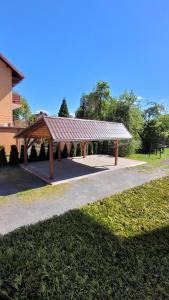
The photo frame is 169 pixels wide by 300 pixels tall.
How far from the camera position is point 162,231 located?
414 cm

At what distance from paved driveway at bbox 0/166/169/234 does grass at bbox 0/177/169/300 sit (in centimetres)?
58

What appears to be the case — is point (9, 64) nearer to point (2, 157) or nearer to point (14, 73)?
point (14, 73)

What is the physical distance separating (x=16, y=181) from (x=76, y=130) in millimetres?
3712

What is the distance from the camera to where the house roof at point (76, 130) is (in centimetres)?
796

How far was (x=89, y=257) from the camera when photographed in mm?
3119

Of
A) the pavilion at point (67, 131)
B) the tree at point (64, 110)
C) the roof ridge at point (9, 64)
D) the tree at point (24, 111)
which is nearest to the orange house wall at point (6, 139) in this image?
the pavilion at point (67, 131)

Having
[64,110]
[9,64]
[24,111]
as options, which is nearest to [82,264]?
[9,64]

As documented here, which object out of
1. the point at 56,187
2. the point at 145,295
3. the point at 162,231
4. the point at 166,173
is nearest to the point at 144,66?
the point at 166,173

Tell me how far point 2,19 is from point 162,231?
13.6m

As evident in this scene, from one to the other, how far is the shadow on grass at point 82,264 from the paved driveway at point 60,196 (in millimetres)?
808

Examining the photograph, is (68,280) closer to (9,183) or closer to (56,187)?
(56,187)

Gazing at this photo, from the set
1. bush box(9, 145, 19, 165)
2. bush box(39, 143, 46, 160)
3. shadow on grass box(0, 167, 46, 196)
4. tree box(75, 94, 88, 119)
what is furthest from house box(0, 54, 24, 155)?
tree box(75, 94, 88, 119)

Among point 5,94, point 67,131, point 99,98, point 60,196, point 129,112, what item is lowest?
point 60,196

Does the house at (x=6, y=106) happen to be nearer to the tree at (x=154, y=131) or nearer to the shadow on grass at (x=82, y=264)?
the shadow on grass at (x=82, y=264)
